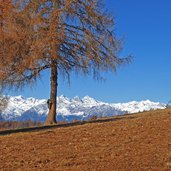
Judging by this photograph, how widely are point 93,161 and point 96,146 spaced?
1873 mm

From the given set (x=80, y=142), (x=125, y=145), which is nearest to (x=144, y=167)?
(x=125, y=145)

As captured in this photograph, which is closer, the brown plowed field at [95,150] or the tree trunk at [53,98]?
the brown plowed field at [95,150]

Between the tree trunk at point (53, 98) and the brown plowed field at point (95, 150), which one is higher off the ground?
the tree trunk at point (53, 98)

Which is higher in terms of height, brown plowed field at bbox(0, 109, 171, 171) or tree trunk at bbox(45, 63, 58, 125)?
tree trunk at bbox(45, 63, 58, 125)

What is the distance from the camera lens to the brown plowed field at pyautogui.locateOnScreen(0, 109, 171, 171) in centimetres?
1087

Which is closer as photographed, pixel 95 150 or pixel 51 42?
pixel 95 150

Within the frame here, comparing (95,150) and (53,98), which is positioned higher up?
(53,98)

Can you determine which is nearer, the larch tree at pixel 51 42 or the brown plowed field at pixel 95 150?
the brown plowed field at pixel 95 150

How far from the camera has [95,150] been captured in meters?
12.5

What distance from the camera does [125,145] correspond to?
12961mm

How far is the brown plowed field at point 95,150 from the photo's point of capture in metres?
10.9

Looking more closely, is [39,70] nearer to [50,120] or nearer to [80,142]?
[50,120]

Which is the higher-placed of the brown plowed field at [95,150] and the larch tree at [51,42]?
the larch tree at [51,42]

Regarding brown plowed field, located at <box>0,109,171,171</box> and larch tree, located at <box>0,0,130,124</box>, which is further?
larch tree, located at <box>0,0,130,124</box>
